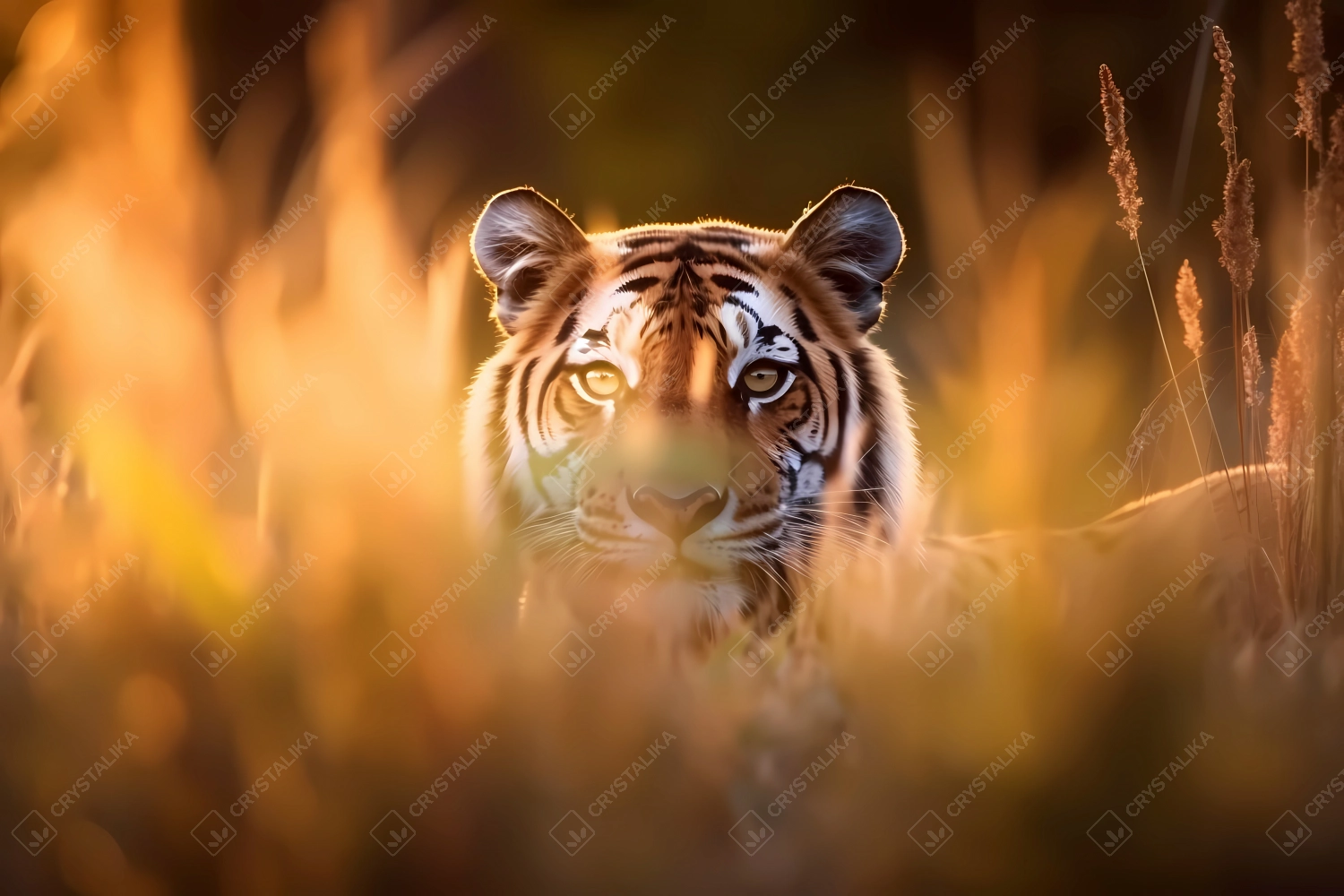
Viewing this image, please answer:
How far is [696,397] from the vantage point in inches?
72.4

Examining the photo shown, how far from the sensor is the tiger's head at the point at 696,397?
181cm

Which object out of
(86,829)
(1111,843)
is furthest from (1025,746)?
(86,829)

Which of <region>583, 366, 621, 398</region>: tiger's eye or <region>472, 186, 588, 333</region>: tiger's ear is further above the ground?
<region>472, 186, 588, 333</region>: tiger's ear

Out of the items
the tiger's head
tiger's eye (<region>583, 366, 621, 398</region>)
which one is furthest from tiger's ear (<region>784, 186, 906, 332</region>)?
tiger's eye (<region>583, 366, 621, 398</region>)

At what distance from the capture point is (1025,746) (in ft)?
6.49

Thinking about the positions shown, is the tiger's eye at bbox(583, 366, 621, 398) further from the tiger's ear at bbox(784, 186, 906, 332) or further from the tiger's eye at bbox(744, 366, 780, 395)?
the tiger's ear at bbox(784, 186, 906, 332)

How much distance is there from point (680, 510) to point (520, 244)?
76 centimetres

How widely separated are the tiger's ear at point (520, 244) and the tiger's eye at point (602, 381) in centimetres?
25

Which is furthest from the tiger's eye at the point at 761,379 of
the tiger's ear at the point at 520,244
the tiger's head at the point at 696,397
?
the tiger's ear at the point at 520,244

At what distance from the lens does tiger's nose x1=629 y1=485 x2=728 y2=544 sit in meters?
1.74

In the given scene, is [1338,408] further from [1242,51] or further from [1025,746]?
[1025,746]

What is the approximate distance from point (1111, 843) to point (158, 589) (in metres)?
2.39

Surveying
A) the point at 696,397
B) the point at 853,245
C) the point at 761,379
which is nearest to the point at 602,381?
the point at 696,397

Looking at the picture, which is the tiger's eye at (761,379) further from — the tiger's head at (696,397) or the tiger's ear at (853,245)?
the tiger's ear at (853,245)
